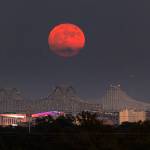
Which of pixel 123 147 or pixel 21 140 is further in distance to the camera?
pixel 21 140

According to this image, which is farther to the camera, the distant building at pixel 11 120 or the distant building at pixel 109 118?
the distant building at pixel 11 120

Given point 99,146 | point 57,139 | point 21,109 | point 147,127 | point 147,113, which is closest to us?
point 99,146

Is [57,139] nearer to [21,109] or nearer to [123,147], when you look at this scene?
[123,147]

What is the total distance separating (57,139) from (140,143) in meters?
4.35

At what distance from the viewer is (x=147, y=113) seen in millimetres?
156500

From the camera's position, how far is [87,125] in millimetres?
40062

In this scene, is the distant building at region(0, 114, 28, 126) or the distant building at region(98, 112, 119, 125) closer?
the distant building at region(98, 112, 119, 125)

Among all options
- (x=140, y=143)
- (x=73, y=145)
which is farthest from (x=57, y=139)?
(x=140, y=143)

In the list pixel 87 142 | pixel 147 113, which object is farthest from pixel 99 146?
pixel 147 113

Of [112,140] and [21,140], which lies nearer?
[112,140]

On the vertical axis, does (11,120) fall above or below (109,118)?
below

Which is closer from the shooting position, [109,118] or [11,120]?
[109,118]

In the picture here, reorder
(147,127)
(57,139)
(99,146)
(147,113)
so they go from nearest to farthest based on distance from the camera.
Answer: (99,146) → (57,139) → (147,127) → (147,113)

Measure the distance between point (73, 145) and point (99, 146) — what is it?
1.21 meters
